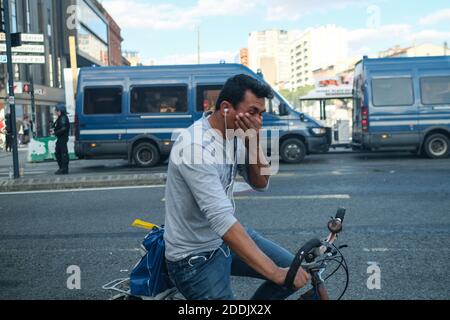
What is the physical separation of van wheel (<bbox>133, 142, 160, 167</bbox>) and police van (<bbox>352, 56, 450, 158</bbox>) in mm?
6206

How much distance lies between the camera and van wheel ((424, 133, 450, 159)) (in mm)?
15336

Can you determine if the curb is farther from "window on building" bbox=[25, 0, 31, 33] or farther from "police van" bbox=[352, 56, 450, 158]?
"window on building" bbox=[25, 0, 31, 33]

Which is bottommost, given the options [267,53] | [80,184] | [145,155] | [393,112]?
[80,184]

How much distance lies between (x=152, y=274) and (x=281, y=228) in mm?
4402

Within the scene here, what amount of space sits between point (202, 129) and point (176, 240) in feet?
1.77

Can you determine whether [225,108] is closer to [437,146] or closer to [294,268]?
[294,268]

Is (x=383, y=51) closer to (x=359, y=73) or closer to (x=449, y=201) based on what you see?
(x=359, y=73)

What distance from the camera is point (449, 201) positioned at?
8.31 metres

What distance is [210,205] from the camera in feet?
7.66

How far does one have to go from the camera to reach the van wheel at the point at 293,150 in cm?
1508

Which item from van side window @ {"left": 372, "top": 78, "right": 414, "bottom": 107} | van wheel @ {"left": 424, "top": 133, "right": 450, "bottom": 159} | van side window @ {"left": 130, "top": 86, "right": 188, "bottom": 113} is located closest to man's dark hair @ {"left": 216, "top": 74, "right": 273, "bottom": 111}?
van side window @ {"left": 130, "top": 86, "right": 188, "bottom": 113}

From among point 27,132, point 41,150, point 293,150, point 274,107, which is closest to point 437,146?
point 293,150
